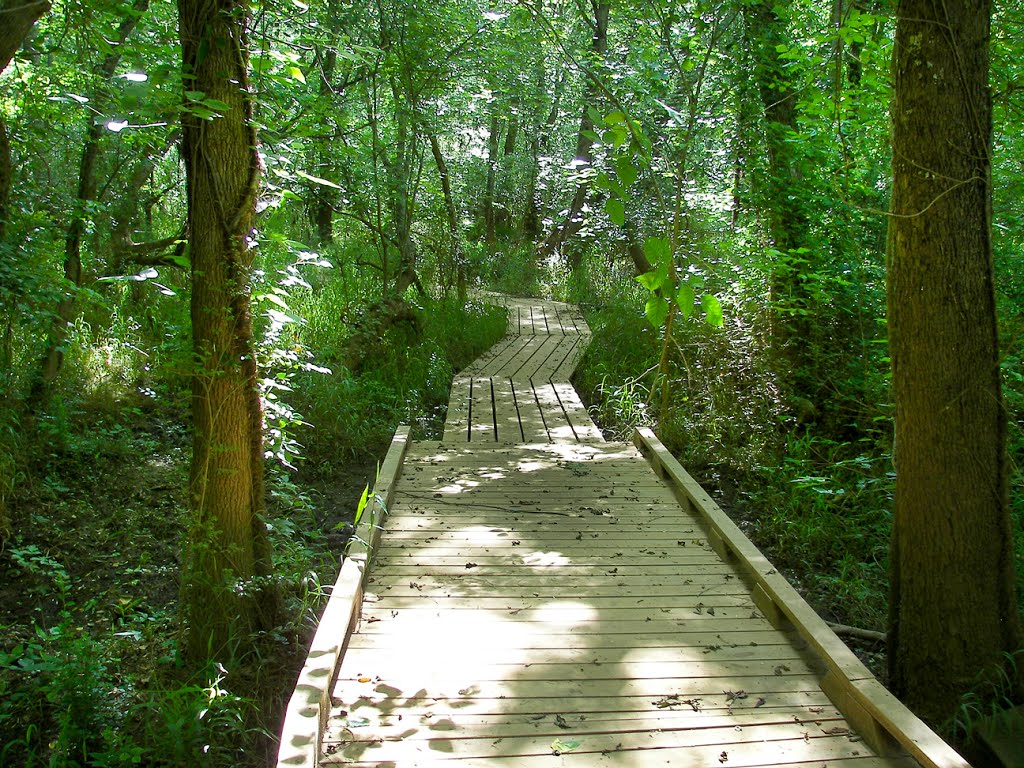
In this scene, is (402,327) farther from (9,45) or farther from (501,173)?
(501,173)

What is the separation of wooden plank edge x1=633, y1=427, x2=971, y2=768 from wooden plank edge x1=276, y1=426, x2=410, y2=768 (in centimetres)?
170

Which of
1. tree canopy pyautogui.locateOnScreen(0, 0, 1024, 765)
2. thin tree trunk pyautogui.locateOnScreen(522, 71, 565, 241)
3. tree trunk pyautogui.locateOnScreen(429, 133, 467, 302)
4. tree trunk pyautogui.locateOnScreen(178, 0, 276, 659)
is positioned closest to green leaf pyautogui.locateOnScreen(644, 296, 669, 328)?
tree canopy pyautogui.locateOnScreen(0, 0, 1024, 765)

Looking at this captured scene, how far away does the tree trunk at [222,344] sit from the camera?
303cm

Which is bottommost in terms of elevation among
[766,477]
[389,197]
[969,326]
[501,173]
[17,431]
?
[766,477]

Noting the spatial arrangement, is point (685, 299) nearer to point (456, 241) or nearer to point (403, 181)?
point (403, 181)

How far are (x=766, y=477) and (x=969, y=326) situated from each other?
9.05ft

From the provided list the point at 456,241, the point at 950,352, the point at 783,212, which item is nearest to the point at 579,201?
the point at 456,241

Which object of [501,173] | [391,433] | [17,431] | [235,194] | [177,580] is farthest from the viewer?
[501,173]

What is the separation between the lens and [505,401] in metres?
7.31

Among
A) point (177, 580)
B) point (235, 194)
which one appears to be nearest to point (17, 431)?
point (177, 580)

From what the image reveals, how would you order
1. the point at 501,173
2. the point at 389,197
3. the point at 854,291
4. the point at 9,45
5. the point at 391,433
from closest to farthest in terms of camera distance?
1. the point at 9,45
2. the point at 854,291
3. the point at 391,433
4. the point at 389,197
5. the point at 501,173

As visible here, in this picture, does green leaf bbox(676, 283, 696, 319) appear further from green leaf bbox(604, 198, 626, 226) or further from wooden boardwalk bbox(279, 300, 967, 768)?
wooden boardwalk bbox(279, 300, 967, 768)

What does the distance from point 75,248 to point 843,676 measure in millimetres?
5821

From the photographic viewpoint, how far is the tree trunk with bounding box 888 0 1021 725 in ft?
9.00
